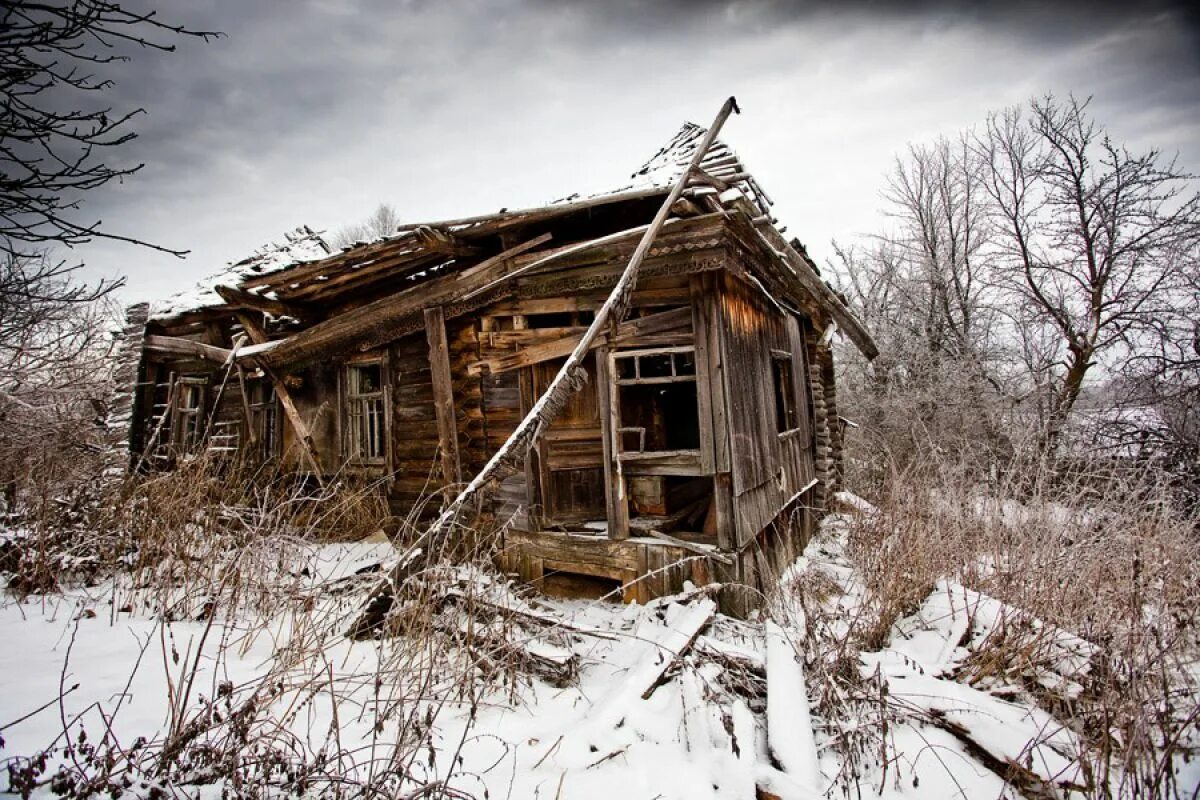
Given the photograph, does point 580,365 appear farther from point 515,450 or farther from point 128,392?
point 128,392

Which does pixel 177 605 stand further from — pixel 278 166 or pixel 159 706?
pixel 278 166

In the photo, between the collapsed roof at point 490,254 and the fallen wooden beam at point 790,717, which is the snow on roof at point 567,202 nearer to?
the collapsed roof at point 490,254

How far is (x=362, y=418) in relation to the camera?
25.6ft

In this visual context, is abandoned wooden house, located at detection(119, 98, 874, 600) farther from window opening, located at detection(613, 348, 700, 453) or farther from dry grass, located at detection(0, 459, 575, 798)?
dry grass, located at detection(0, 459, 575, 798)

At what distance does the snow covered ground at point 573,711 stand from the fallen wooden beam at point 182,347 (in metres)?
5.10

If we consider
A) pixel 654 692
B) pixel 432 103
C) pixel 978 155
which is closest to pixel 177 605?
pixel 654 692

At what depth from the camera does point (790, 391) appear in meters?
8.36

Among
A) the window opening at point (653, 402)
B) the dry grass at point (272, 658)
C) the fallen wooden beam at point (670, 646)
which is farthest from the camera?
the window opening at point (653, 402)

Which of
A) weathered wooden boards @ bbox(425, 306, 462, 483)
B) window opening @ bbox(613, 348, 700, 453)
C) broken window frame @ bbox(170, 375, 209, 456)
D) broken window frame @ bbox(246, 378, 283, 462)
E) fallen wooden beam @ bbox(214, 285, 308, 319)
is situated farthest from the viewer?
broken window frame @ bbox(170, 375, 209, 456)

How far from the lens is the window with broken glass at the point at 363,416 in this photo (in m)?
7.66

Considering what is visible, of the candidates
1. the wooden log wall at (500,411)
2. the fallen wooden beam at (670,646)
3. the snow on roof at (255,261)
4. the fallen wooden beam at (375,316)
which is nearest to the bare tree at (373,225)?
the snow on roof at (255,261)

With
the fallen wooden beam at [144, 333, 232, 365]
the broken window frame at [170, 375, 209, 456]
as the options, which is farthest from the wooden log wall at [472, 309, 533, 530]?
the broken window frame at [170, 375, 209, 456]

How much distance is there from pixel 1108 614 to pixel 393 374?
303 inches

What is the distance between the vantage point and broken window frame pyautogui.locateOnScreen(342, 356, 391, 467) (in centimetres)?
762
